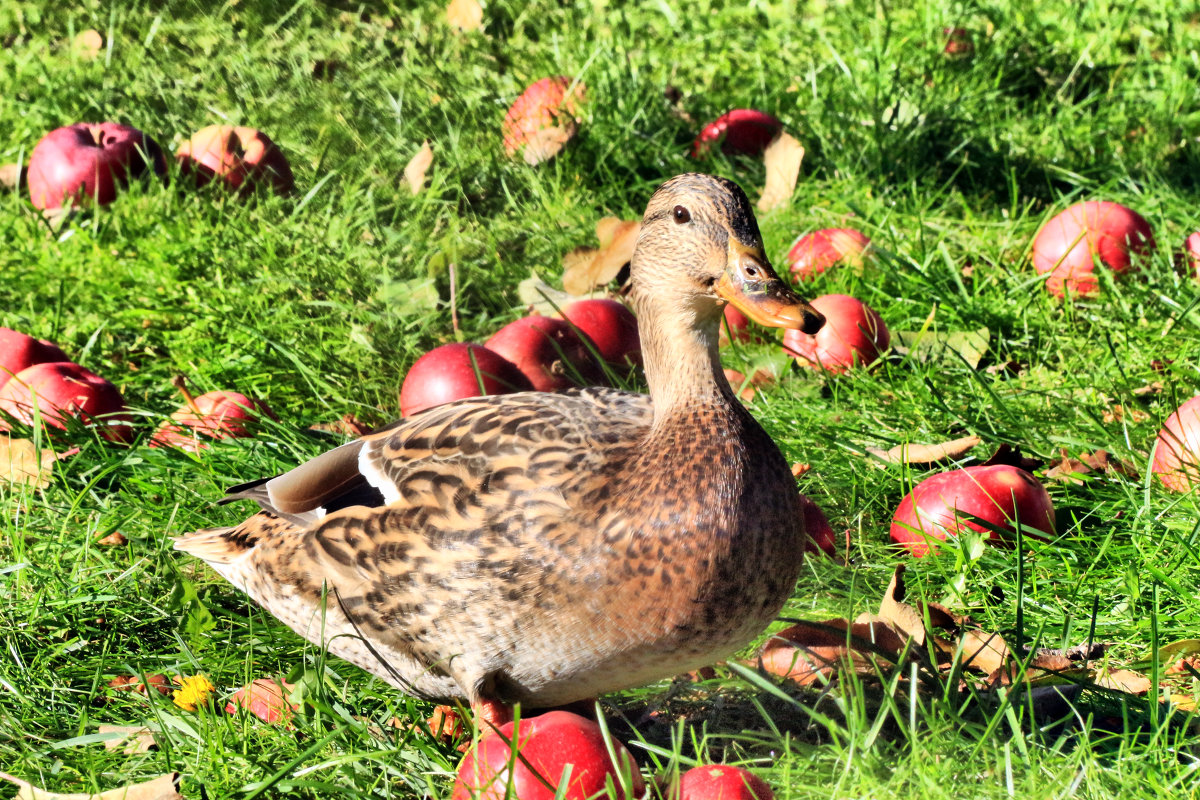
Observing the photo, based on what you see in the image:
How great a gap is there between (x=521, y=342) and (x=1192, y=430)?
181 cm

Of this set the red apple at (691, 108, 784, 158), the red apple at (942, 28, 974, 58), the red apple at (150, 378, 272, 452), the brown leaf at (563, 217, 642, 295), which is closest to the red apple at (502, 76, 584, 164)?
the red apple at (691, 108, 784, 158)

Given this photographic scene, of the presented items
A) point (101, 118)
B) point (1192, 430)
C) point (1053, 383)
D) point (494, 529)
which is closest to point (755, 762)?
point (494, 529)

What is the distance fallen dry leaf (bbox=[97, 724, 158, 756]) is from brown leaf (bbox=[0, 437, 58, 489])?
110 cm

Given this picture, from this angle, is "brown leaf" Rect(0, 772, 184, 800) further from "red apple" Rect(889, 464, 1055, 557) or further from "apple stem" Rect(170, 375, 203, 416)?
"red apple" Rect(889, 464, 1055, 557)

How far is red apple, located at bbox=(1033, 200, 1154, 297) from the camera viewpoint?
425 centimetres

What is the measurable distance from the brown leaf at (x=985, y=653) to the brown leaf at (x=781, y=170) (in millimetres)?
2441

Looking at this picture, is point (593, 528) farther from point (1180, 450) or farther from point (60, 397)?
point (60, 397)

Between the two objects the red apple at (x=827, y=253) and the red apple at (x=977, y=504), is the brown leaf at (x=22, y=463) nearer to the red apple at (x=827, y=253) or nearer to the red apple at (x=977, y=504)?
the red apple at (x=977, y=504)

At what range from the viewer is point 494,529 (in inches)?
98.4

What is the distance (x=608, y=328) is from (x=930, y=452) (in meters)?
1.05

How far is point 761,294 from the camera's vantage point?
244 centimetres

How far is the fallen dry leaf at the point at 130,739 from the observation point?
104 inches

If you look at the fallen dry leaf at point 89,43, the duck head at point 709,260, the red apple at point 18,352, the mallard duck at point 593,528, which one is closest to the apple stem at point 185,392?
→ the red apple at point 18,352

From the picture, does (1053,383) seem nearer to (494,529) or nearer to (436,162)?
(494,529)
